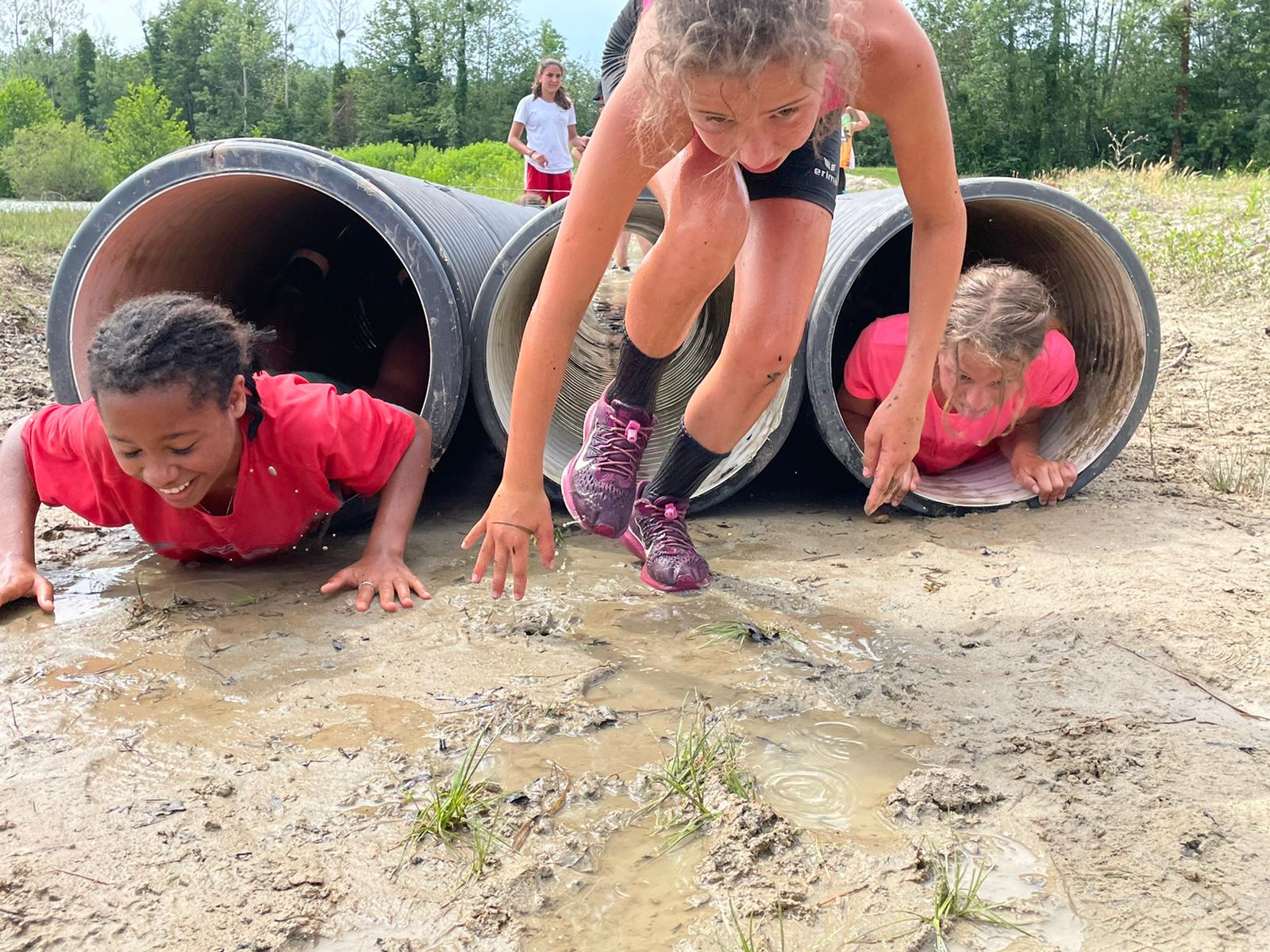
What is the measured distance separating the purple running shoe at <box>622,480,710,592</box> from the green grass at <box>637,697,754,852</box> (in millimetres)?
763

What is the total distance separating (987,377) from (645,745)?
1.97 meters

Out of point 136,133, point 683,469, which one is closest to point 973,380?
point 683,469

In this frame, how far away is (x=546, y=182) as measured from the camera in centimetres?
945

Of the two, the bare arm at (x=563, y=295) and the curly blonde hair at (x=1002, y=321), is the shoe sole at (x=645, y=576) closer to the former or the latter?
the bare arm at (x=563, y=295)

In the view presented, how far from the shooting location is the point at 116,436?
262 centimetres

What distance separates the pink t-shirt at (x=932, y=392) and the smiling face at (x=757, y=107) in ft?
5.97

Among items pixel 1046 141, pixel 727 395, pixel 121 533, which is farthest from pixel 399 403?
pixel 1046 141

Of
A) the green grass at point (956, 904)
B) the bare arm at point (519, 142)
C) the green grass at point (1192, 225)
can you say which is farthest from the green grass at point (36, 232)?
the green grass at point (956, 904)

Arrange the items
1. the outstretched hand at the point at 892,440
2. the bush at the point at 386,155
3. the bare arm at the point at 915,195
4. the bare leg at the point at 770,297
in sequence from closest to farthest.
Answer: the bare arm at the point at 915,195 < the outstretched hand at the point at 892,440 < the bare leg at the point at 770,297 < the bush at the point at 386,155

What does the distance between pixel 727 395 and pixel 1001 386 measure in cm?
130

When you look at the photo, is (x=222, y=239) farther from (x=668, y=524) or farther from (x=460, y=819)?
(x=460, y=819)

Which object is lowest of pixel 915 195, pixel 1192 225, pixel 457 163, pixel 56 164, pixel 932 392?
pixel 932 392

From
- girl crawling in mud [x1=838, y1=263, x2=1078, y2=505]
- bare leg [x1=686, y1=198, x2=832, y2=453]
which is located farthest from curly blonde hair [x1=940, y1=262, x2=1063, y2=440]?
bare leg [x1=686, y1=198, x2=832, y2=453]

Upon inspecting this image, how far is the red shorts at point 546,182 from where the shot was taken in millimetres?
9422
